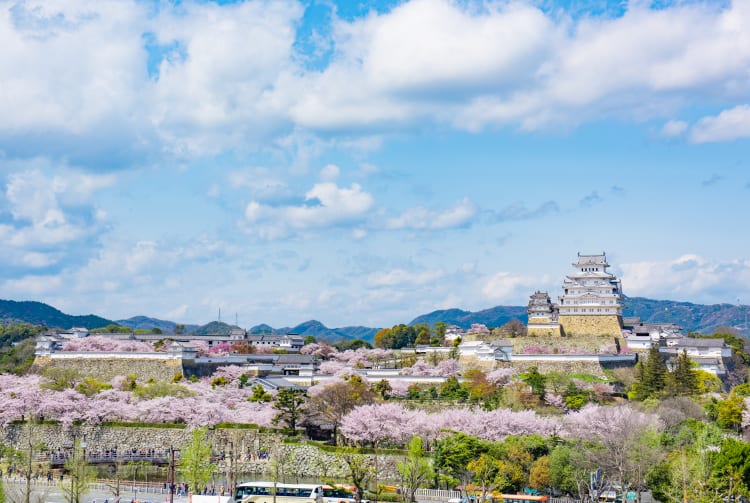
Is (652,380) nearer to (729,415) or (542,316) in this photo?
(729,415)

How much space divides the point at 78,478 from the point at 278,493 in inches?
346

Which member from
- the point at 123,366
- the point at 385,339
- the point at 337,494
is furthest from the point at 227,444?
the point at 385,339

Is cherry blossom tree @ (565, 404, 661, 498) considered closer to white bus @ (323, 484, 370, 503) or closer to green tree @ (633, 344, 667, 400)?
green tree @ (633, 344, 667, 400)

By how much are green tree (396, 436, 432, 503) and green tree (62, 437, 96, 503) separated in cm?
1357

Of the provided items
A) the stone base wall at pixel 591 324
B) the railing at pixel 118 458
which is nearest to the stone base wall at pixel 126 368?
the railing at pixel 118 458

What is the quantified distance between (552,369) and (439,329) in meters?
30.0

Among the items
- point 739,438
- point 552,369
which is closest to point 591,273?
point 552,369

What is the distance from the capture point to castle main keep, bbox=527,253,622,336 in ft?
222

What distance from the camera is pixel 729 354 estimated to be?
65.7 metres

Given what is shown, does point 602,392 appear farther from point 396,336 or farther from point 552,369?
point 396,336

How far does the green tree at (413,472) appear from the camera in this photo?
129ft

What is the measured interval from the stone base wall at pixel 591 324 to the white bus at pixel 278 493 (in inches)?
1296

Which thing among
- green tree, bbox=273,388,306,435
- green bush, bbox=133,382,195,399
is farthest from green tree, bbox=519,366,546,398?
green bush, bbox=133,382,195,399

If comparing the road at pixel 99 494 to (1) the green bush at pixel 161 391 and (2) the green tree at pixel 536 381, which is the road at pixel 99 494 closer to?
(1) the green bush at pixel 161 391
